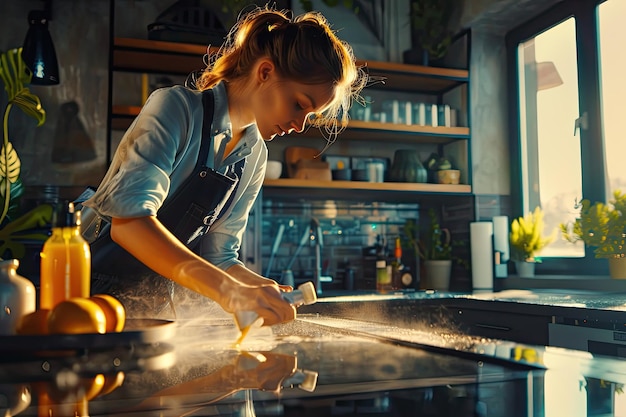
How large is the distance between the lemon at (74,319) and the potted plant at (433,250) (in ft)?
9.56

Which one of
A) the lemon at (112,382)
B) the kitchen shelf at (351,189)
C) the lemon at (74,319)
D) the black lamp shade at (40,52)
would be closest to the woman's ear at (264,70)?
the lemon at (74,319)

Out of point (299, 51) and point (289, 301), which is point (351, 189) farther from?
point (289, 301)

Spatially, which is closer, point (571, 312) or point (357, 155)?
point (571, 312)

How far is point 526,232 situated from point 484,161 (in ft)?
1.79

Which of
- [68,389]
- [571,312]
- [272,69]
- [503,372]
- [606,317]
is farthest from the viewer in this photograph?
[571,312]

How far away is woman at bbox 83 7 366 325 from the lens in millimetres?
1146

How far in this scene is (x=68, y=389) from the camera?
0.70 meters

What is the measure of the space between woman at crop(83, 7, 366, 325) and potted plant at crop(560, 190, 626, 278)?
5.58 feet

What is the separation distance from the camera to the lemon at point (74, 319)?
36.6 inches

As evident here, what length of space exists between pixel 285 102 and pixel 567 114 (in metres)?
2.48

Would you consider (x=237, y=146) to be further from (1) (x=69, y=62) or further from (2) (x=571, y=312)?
(1) (x=69, y=62)

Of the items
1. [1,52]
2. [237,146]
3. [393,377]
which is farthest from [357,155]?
[393,377]

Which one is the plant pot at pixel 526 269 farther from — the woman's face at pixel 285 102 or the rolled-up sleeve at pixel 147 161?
the rolled-up sleeve at pixel 147 161

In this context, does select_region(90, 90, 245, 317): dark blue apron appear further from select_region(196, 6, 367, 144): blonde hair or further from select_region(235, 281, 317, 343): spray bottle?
select_region(235, 281, 317, 343): spray bottle
